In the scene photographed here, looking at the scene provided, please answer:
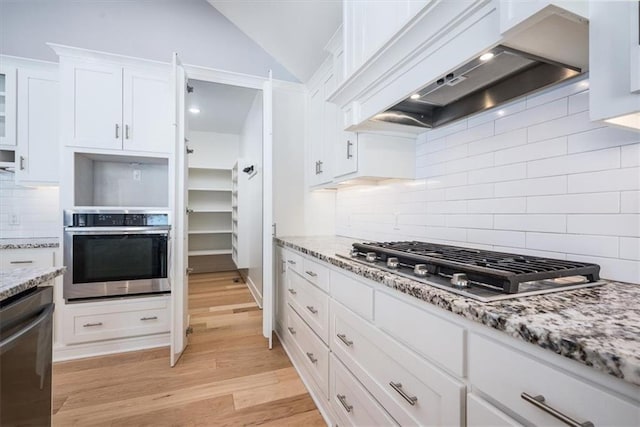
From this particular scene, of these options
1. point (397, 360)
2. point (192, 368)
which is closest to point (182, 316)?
point (192, 368)

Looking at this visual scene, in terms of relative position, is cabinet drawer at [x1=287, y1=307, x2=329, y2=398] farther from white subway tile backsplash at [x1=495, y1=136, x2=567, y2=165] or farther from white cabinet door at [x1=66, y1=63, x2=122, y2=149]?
white cabinet door at [x1=66, y1=63, x2=122, y2=149]

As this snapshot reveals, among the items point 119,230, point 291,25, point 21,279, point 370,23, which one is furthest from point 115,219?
point 370,23

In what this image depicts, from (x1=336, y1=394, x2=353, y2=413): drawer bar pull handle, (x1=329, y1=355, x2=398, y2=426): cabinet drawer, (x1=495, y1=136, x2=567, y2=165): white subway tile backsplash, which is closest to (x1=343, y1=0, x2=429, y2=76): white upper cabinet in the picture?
(x1=495, y1=136, x2=567, y2=165): white subway tile backsplash

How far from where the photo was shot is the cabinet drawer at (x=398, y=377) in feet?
2.45

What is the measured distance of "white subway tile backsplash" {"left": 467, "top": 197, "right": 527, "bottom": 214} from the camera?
118cm

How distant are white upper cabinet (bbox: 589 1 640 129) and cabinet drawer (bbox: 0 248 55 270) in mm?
3192

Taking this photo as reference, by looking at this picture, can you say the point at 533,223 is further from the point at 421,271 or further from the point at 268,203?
the point at 268,203

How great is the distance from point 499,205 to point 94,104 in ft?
9.52

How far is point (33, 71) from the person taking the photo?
7.74 ft

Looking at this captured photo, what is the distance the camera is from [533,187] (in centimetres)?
113

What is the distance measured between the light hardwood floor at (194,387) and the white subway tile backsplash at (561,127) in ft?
5.59

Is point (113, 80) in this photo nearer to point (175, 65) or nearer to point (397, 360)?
point (175, 65)

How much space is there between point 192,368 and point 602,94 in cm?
251

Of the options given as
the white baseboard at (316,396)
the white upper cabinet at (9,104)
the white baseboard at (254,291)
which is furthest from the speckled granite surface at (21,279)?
the white baseboard at (254,291)
